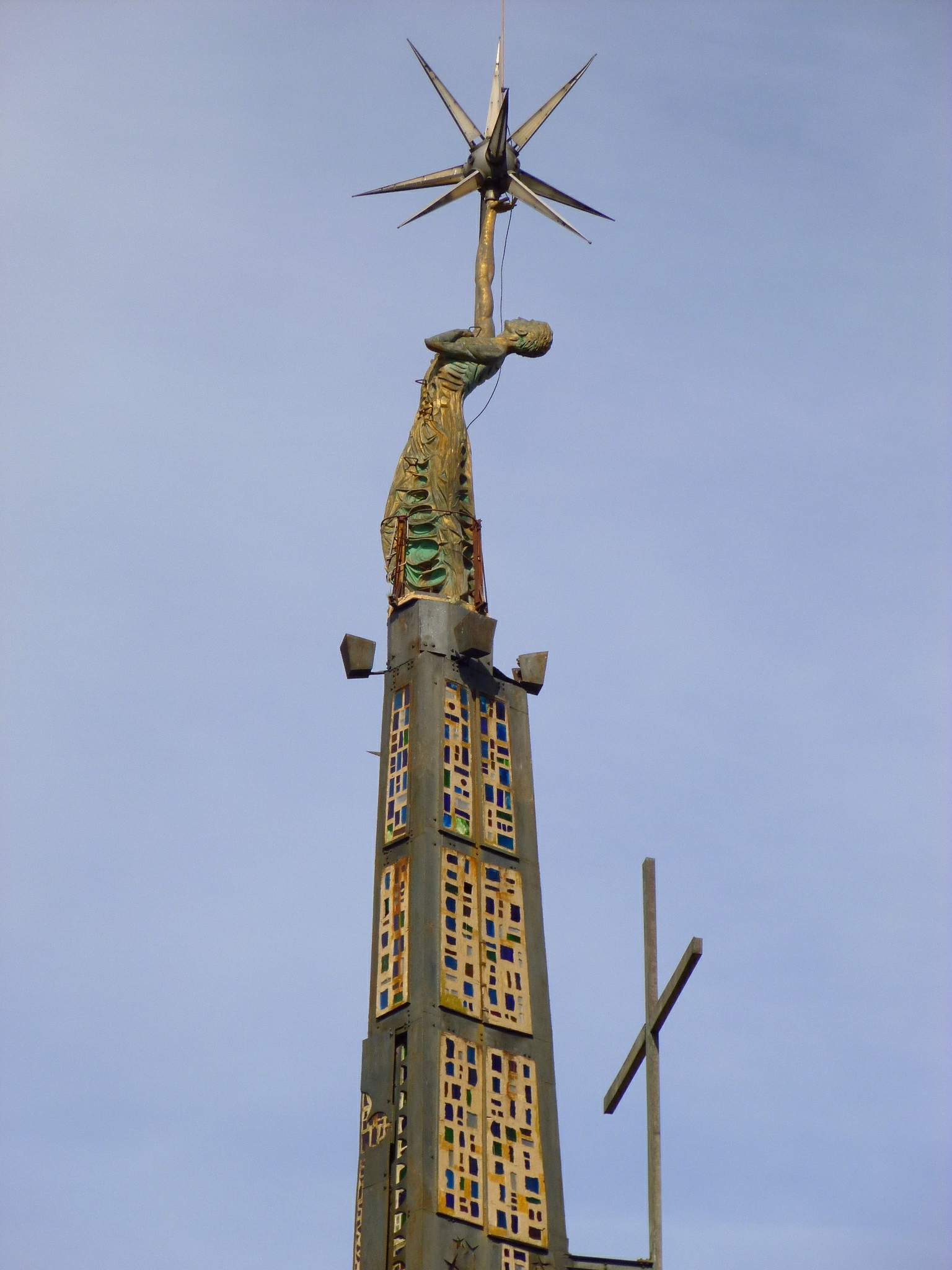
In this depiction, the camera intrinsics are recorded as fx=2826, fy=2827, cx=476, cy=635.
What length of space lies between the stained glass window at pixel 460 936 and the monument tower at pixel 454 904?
0.03m

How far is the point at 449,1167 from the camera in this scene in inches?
1478

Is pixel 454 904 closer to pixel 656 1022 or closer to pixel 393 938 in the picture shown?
pixel 393 938

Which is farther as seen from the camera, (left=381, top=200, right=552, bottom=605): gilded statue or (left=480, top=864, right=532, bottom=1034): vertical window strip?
(left=381, top=200, right=552, bottom=605): gilded statue

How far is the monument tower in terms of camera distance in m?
37.6

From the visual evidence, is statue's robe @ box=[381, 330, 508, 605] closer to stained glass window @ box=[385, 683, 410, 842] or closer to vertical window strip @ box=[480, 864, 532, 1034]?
stained glass window @ box=[385, 683, 410, 842]

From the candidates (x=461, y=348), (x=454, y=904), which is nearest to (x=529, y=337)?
(x=461, y=348)

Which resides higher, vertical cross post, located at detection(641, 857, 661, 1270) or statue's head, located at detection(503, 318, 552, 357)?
statue's head, located at detection(503, 318, 552, 357)

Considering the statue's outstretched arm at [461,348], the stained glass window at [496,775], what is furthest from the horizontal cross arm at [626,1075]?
the statue's outstretched arm at [461,348]

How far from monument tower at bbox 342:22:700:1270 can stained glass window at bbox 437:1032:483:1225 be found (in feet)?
0.09

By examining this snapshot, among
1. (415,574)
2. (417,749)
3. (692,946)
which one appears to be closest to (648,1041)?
(692,946)

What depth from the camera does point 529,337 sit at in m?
44.9

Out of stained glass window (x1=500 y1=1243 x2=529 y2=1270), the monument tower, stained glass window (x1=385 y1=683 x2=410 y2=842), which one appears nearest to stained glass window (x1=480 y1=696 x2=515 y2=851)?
the monument tower

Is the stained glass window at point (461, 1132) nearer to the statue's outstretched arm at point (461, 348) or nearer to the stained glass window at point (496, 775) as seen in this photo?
the stained glass window at point (496, 775)

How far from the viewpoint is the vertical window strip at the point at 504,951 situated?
39531 mm
